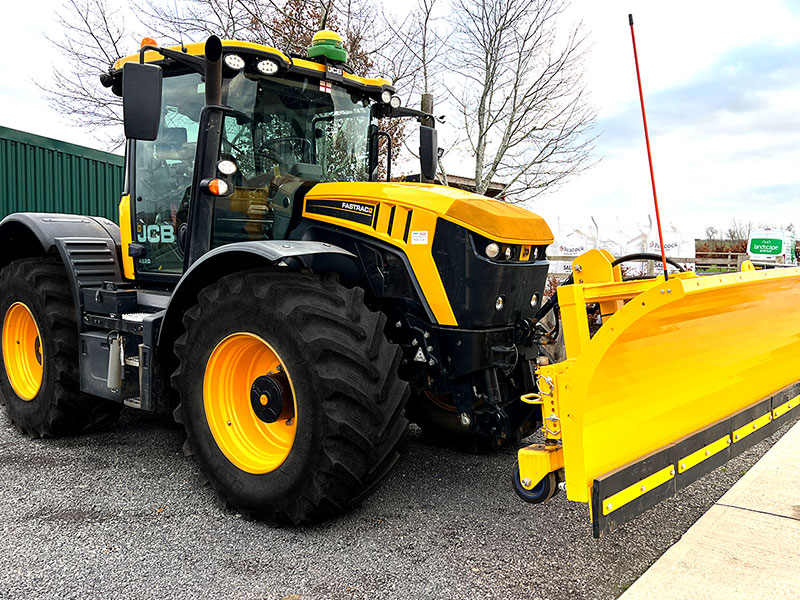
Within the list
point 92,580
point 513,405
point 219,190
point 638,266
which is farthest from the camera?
point 638,266

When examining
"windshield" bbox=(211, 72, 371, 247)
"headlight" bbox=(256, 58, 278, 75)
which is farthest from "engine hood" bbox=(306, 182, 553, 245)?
"headlight" bbox=(256, 58, 278, 75)

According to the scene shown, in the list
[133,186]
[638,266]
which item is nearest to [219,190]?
[133,186]

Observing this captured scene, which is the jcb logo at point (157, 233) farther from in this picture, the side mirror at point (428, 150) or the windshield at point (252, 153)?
the side mirror at point (428, 150)

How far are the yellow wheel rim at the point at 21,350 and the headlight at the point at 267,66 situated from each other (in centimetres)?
291

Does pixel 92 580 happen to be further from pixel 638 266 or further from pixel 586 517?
pixel 638 266

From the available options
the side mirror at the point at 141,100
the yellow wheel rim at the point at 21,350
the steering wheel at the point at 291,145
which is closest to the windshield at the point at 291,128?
the steering wheel at the point at 291,145

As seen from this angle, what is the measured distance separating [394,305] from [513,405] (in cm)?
85

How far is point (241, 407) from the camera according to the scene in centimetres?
384

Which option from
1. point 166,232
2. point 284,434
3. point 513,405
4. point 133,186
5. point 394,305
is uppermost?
Answer: point 133,186

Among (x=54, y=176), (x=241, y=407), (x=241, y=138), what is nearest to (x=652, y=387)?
(x=241, y=407)

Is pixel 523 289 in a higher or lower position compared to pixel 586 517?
higher

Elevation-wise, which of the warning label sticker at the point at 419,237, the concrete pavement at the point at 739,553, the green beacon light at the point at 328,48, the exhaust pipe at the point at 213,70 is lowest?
the concrete pavement at the point at 739,553

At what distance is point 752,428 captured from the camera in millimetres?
3572

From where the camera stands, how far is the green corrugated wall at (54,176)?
31.8 feet
